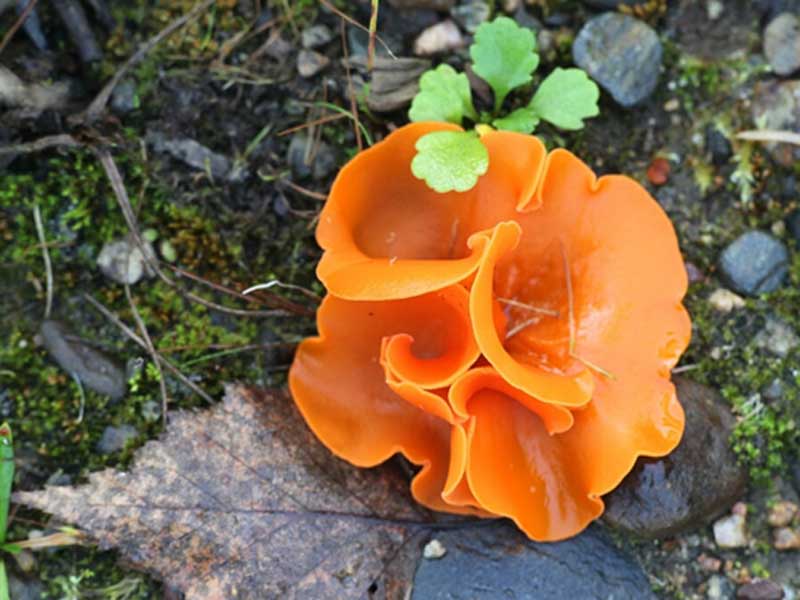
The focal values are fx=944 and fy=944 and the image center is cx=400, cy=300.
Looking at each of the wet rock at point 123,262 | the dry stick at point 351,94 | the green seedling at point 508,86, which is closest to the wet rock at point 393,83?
the dry stick at point 351,94

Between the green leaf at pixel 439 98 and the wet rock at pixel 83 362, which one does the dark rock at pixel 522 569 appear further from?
the green leaf at pixel 439 98

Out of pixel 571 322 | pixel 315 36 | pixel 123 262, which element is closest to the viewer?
pixel 571 322

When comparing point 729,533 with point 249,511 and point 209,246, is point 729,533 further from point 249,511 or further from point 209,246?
point 209,246

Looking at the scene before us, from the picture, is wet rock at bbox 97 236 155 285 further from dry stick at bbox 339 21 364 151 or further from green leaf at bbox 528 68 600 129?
green leaf at bbox 528 68 600 129

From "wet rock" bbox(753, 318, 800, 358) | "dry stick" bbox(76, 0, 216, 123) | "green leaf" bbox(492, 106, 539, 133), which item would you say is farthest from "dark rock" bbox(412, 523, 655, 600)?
"dry stick" bbox(76, 0, 216, 123)

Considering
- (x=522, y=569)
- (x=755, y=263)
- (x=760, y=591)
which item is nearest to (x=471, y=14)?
(x=755, y=263)

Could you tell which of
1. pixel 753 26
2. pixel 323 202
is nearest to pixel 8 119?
pixel 323 202
